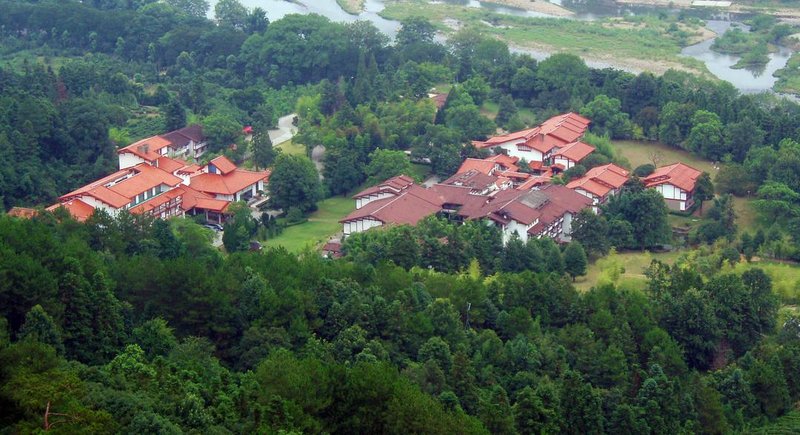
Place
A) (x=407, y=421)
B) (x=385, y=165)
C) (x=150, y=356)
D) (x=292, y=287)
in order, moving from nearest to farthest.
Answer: (x=407, y=421) < (x=150, y=356) < (x=292, y=287) < (x=385, y=165)

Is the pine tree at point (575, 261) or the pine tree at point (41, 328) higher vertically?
the pine tree at point (41, 328)

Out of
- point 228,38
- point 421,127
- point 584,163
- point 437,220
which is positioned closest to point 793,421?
point 437,220

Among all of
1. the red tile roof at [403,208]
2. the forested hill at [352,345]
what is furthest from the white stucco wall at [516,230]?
the forested hill at [352,345]

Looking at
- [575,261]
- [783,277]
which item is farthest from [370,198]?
[783,277]

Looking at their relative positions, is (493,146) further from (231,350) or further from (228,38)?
(231,350)

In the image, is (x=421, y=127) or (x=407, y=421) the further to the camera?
(x=421, y=127)

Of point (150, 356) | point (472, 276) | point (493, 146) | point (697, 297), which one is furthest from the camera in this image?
point (493, 146)

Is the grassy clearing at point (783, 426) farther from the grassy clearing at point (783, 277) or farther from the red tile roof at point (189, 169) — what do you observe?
the red tile roof at point (189, 169)
